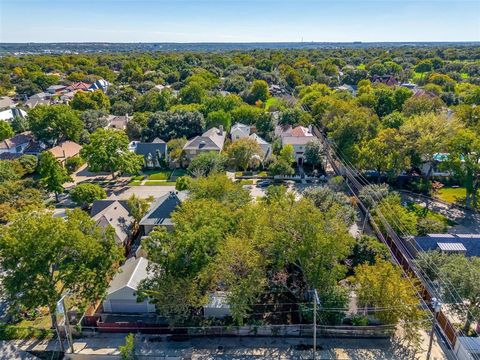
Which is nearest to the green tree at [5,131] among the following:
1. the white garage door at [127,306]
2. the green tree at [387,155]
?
the white garage door at [127,306]

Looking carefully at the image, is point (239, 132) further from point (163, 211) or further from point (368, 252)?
point (368, 252)

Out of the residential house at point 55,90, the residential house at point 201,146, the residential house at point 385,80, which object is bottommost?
the residential house at point 201,146

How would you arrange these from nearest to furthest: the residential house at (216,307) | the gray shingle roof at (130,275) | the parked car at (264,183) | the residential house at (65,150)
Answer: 1. the residential house at (216,307)
2. the gray shingle roof at (130,275)
3. the parked car at (264,183)
4. the residential house at (65,150)

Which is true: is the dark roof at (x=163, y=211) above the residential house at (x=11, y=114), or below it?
below

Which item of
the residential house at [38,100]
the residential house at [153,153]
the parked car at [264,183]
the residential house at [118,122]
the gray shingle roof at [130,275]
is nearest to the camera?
the gray shingle roof at [130,275]

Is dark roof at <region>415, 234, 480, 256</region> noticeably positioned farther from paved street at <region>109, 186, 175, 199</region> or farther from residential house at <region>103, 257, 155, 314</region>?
paved street at <region>109, 186, 175, 199</region>

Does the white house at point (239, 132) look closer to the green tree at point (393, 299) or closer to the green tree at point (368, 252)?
the green tree at point (368, 252)

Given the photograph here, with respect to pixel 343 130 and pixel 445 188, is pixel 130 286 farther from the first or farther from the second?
pixel 445 188
